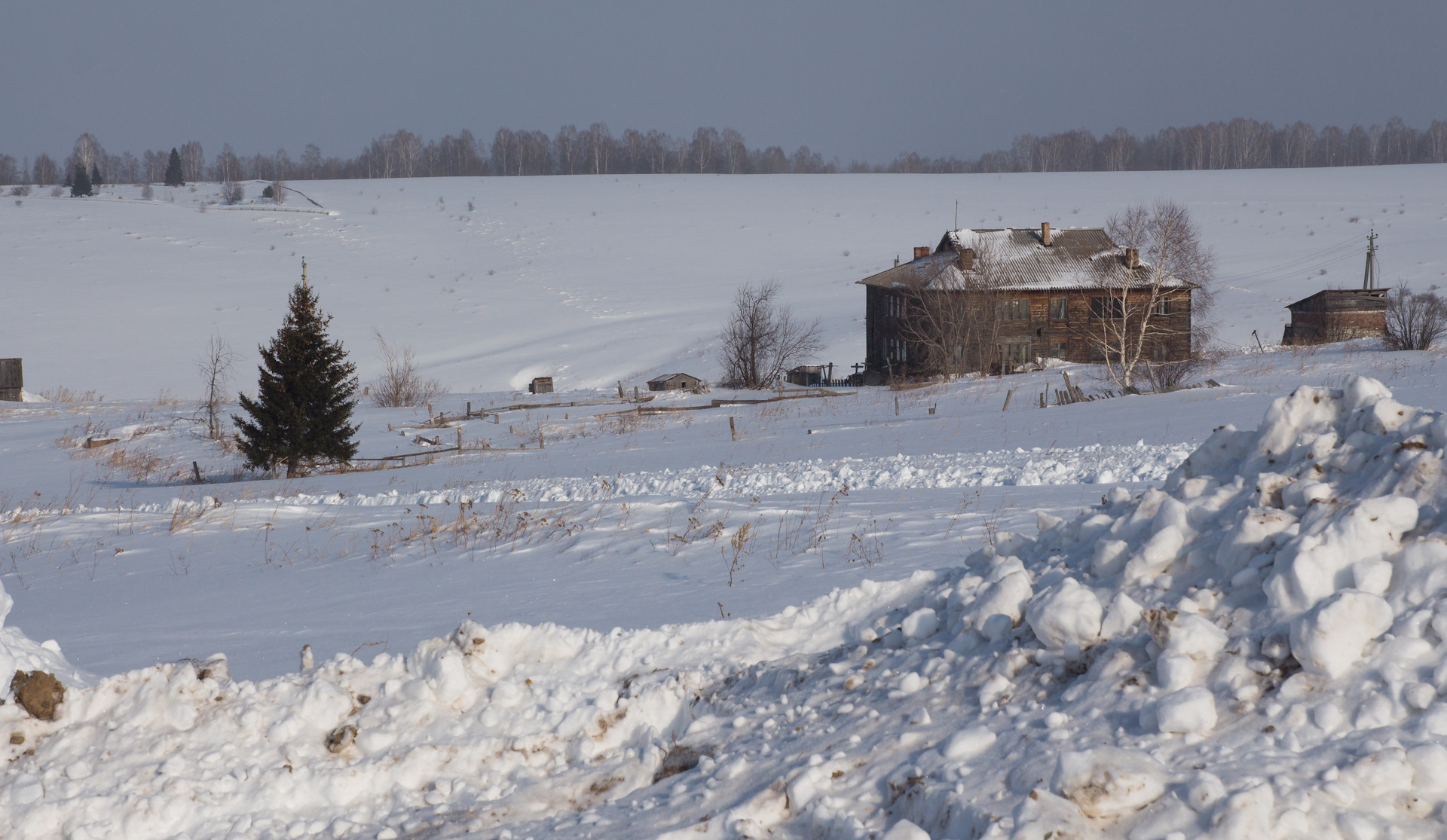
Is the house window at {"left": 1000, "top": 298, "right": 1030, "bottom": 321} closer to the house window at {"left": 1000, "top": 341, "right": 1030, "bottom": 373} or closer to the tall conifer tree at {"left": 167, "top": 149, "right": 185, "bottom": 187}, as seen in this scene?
the house window at {"left": 1000, "top": 341, "right": 1030, "bottom": 373}

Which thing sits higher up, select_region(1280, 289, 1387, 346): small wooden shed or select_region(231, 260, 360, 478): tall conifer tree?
select_region(1280, 289, 1387, 346): small wooden shed

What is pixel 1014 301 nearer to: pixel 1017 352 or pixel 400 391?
pixel 1017 352

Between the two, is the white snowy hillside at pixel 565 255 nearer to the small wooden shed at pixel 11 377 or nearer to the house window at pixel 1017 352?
the small wooden shed at pixel 11 377

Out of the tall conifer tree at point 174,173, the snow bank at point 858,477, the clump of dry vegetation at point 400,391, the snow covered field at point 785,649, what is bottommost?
the clump of dry vegetation at point 400,391

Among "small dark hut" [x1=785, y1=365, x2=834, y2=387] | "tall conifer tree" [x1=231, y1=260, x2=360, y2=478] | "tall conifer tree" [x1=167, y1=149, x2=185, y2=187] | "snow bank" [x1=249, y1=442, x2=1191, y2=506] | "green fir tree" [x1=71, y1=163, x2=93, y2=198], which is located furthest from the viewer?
"tall conifer tree" [x1=167, y1=149, x2=185, y2=187]

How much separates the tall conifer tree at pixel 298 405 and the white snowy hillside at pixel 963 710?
20819mm

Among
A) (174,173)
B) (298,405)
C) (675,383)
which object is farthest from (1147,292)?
(174,173)

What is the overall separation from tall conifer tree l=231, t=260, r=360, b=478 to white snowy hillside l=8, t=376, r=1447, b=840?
20.8 m

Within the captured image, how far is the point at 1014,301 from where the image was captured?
52.0 metres

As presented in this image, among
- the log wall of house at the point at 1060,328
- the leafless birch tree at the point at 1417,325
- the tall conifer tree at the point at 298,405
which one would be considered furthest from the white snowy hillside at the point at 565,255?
the tall conifer tree at the point at 298,405

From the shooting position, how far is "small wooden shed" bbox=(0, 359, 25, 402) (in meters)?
47.5

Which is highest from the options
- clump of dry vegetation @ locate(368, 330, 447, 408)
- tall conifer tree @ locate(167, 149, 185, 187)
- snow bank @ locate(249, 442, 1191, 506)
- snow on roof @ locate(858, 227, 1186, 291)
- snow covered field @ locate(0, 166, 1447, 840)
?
tall conifer tree @ locate(167, 149, 185, 187)

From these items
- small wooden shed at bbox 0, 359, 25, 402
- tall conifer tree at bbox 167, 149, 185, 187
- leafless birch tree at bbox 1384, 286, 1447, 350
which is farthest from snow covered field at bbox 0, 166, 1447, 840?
tall conifer tree at bbox 167, 149, 185, 187

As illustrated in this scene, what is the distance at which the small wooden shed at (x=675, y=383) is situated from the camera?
46.7 metres
